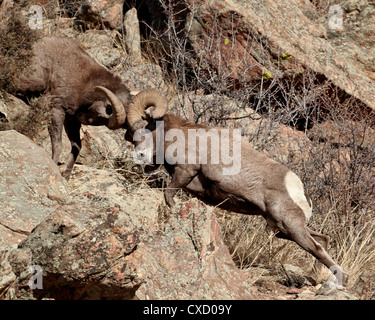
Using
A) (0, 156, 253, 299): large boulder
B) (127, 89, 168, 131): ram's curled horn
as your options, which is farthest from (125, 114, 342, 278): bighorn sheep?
(0, 156, 253, 299): large boulder

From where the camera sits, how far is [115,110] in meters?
7.93

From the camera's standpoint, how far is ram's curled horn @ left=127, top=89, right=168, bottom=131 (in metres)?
7.90

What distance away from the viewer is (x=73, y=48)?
27.6 feet

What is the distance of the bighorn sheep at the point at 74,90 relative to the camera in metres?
7.92

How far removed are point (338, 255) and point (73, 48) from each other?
15.9 ft

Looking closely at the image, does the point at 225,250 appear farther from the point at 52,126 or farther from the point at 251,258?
the point at 52,126

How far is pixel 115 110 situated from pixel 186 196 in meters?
1.79

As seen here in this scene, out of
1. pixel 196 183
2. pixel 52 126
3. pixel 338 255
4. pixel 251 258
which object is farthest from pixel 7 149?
pixel 338 255

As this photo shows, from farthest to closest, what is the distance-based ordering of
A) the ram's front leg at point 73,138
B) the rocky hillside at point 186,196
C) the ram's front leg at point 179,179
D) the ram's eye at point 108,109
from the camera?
1. the ram's front leg at point 73,138
2. the ram's eye at point 108,109
3. the ram's front leg at point 179,179
4. the rocky hillside at point 186,196

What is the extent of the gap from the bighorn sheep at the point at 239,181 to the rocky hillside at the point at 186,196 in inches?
21.8

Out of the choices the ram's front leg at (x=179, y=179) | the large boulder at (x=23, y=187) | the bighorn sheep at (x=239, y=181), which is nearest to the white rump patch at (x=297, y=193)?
the bighorn sheep at (x=239, y=181)

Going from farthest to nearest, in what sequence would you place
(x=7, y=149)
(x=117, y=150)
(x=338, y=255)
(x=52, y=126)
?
(x=117, y=150) → (x=52, y=126) → (x=338, y=255) → (x=7, y=149)

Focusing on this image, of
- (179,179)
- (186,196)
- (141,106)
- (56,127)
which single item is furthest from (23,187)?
(186,196)

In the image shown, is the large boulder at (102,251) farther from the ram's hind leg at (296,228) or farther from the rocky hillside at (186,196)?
the ram's hind leg at (296,228)
